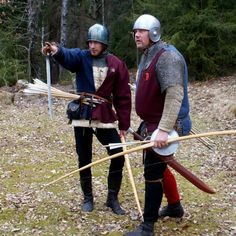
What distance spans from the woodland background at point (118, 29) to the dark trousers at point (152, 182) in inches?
372

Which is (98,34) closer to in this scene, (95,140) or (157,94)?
(157,94)

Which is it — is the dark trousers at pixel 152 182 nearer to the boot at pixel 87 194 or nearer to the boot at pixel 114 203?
the boot at pixel 114 203

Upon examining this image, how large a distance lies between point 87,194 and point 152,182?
108cm

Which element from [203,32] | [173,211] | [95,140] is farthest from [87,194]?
[203,32]

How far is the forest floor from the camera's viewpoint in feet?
14.8

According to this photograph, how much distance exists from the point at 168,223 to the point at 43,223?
1205 mm

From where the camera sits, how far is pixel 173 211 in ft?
14.9

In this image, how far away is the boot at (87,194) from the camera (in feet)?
15.5

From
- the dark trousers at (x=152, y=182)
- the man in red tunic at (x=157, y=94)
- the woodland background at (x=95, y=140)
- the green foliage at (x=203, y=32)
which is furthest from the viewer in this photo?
the green foliage at (x=203, y=32)

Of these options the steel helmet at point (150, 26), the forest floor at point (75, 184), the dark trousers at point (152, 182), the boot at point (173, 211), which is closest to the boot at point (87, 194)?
the forest floor at point (75, 184)

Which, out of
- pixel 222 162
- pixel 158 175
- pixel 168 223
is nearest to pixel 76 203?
pixel 168 223

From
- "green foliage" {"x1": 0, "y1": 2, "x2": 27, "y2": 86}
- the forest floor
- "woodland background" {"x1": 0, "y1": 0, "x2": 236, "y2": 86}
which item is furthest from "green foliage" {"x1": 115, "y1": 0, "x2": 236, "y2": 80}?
"green foliage" {"x1": 0, "y1": 2, "x2": 27, "y2": 86}

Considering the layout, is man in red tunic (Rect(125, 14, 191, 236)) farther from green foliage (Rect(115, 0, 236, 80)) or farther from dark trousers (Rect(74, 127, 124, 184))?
green foliage (Rect(115, 0, 236, 80))

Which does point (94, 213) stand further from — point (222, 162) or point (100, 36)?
point (222, 162)
